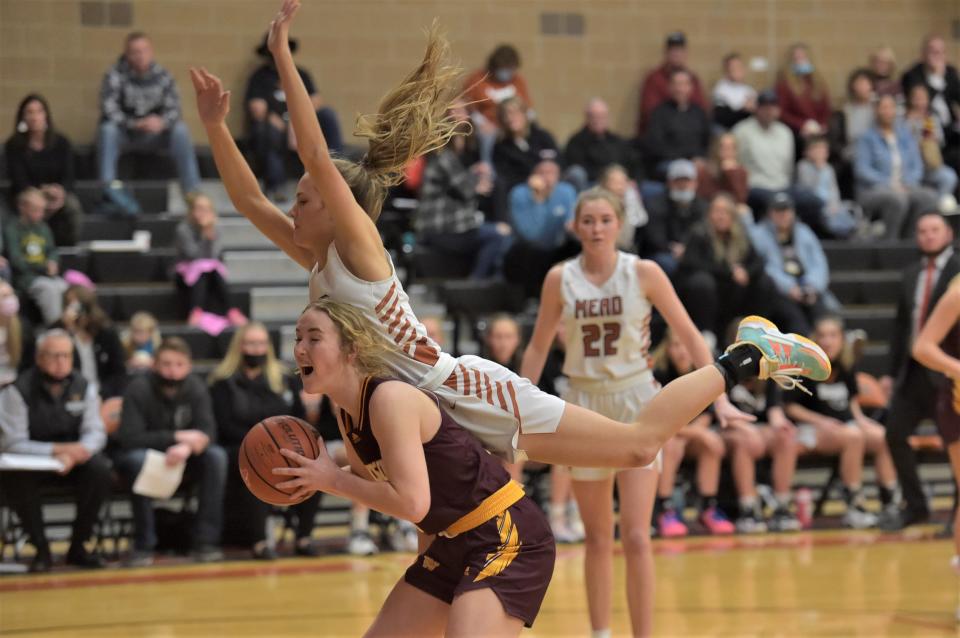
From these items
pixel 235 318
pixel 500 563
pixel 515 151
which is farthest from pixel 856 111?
pixel 500 563

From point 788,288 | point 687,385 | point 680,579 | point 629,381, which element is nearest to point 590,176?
point 788,288

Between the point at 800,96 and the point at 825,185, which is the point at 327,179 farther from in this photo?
the point at 800,96

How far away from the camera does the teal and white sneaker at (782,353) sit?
4.84 m

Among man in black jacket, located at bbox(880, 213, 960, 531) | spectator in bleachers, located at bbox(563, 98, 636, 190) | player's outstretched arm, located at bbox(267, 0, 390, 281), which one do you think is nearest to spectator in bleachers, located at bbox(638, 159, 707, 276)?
spectator in bleachers, located at bbox(563, 98, 636, 190)

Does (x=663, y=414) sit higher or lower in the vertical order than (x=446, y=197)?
lower

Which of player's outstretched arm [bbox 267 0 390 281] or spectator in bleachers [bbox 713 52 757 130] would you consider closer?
player's outstretched arm [bbox 267 0 390 281]

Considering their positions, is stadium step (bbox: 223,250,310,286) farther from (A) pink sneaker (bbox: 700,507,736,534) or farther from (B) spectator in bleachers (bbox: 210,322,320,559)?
(A) pink sneaker (bbox: 700,507,736,534)

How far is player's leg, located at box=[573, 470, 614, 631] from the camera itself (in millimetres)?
5871

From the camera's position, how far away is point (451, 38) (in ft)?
44.0

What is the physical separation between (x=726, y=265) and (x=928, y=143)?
407 centimetres

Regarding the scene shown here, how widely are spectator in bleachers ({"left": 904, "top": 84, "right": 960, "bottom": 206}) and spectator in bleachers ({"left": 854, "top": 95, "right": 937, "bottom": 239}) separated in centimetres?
19

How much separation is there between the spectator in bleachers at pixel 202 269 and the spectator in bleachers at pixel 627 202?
2.94m

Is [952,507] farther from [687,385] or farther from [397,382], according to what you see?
[397,382]

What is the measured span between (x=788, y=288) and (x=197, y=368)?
4793 millimetres
